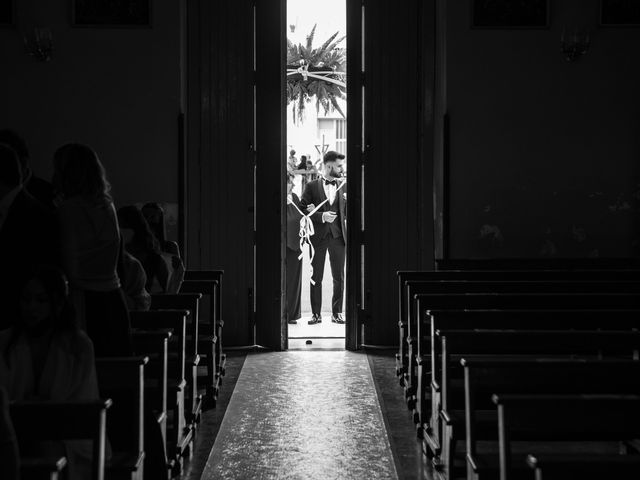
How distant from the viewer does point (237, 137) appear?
7727mm

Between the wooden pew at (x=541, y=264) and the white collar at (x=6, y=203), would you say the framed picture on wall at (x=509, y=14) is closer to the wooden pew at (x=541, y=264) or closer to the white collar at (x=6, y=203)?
the wooden pew at (x=541, y=264)

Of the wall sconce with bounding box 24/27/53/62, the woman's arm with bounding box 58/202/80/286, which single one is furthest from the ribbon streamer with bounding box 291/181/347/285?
the woman's arm with bounding box 58/202/80/286

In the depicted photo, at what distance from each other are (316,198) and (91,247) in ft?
19.9

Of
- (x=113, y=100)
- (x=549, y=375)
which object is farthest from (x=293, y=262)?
(x=549, y=375)

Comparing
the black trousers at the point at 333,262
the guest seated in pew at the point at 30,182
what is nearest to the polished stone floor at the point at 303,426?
the guest seated in pew at the point at 30,182

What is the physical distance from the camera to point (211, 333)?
5.77 metres

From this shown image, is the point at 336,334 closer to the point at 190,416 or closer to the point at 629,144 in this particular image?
the point at 629,144

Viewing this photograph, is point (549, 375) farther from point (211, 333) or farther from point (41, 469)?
point (211, 333)

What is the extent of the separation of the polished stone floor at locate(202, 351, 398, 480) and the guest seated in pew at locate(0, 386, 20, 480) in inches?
83.0

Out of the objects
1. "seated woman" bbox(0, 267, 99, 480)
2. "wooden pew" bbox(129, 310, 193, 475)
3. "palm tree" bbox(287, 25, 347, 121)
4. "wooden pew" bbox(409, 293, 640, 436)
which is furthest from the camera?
"palm tree" bbox(287, 25, 347, 121)

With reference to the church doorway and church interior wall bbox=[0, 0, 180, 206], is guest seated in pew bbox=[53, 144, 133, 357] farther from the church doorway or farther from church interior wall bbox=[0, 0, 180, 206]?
the church doorway

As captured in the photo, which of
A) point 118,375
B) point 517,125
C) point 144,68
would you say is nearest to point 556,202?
point 517,125

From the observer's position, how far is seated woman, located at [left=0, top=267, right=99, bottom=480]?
271 centimetres

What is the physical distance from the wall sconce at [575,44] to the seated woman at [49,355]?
18.2ft
